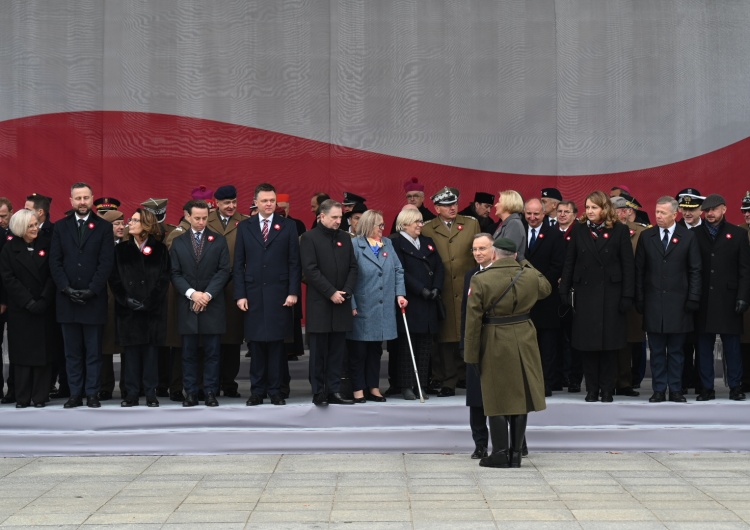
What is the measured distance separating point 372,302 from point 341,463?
1361 mm

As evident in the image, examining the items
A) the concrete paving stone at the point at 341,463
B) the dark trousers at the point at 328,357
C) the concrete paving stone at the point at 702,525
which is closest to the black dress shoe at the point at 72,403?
the concrete paving stone at the point at 341,463

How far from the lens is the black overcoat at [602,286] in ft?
27.2

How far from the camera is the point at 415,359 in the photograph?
8703 mm

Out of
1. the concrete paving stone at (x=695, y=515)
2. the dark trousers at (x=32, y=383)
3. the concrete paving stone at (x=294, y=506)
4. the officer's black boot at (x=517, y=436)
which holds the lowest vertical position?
the concrete paving stone at (x=695, y=515)

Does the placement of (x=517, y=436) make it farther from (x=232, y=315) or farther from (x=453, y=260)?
(x=232, y=315)

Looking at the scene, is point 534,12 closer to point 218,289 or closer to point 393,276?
point 393,276

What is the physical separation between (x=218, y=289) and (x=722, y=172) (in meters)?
5.63

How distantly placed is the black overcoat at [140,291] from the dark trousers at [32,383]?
60 cm

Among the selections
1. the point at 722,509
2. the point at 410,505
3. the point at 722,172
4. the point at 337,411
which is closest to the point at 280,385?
the point at 337,411

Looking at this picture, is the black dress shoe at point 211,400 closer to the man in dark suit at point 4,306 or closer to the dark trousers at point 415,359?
the dark trousers at point 415,359

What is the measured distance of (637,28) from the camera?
1132cm

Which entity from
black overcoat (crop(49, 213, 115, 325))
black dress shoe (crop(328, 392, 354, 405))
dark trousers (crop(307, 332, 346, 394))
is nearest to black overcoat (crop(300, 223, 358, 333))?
dark trousers (crop(307, 332, 346, 394))

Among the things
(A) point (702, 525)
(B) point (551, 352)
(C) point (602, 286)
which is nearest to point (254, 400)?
(B) point (551, 352)

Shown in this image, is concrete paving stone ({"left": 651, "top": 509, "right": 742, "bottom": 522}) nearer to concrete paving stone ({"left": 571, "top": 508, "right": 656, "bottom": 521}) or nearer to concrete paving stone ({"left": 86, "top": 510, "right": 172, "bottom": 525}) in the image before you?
concrete paving stone ({"left": 571, "top": 508, "right": 656, "bottom": 521})
